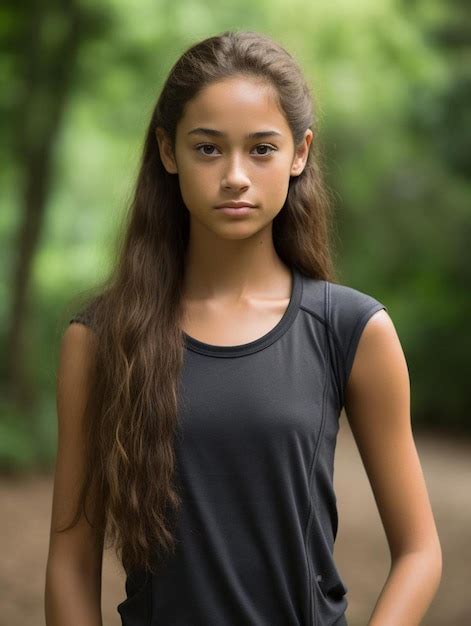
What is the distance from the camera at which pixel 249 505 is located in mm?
2105

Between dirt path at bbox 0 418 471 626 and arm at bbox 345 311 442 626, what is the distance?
12.9 ft

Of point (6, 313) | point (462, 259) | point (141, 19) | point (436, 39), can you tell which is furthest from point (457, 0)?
point (6, 313)

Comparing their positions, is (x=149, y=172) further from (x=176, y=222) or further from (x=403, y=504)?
(x=403, y=504)

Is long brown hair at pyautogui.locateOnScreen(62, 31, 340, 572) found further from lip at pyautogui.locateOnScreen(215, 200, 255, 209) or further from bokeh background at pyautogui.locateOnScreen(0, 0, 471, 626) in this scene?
bokeh background at pyautogui.locateOnScreen(0, 0, 471, 626)

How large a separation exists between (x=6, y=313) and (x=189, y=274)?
375 inches

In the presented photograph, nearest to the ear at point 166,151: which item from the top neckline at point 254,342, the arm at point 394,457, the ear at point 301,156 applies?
the ear at point 301,156

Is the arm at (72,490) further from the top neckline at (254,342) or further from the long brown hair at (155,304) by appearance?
the top neckline at (254,342)

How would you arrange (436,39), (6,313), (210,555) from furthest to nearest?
(436,39)
(6,313)
(210,555)

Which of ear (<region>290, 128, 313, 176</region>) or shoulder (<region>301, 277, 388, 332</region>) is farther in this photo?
ear (<region>290, 128, 313, 176</region>)

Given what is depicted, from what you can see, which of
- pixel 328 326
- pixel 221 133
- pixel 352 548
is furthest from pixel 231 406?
pixel 352 548

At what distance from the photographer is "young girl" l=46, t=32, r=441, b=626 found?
6.91 ft

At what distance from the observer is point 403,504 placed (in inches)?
87.0

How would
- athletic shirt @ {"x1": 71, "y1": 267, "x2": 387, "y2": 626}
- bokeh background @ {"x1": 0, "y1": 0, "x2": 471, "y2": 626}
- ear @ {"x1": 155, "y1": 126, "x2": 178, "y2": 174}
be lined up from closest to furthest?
athletic shirt @ {"x1": 71, "y1": 267, "x2": 387, "y2": 626} → ear @ {"x1": 155, "y1": 126, "x2": 178, "y2": 174} → bokeh background @ {"x1": 0, "y1": 0, "x2": 471, "y2": 626}

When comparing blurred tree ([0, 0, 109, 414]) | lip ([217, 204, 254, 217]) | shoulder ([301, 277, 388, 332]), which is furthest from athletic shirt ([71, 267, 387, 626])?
blurred tree ([0, 0, 109, 414])
